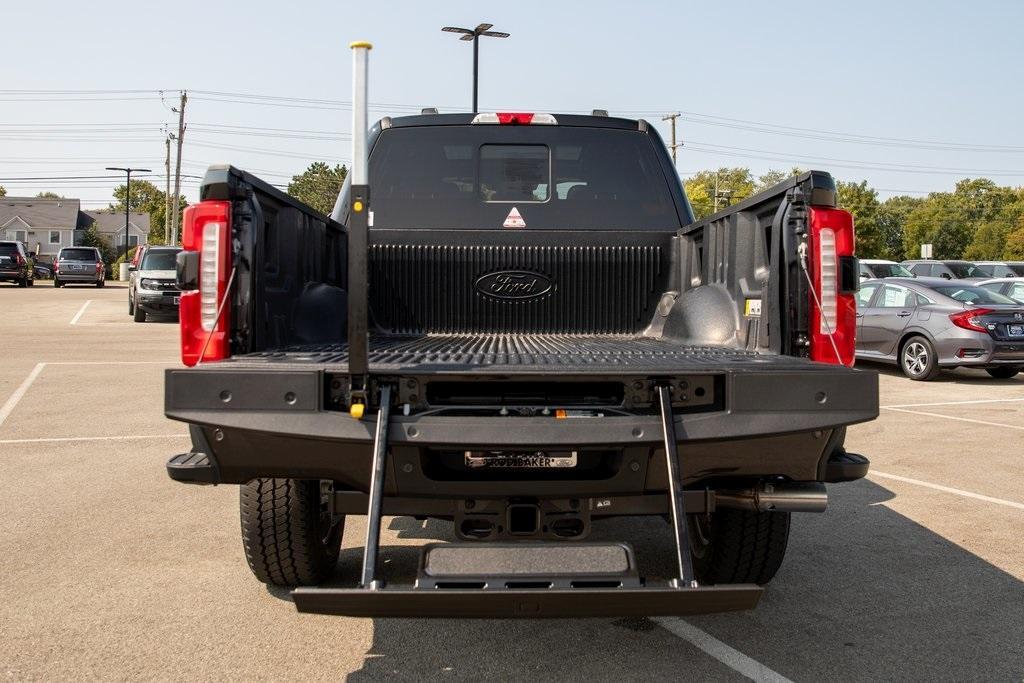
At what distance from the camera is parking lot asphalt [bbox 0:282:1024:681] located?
3615mm

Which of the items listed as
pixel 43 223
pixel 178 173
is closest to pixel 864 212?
pixel 178 173

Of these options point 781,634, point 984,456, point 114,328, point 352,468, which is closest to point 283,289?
point 352,468

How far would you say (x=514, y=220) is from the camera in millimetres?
5754

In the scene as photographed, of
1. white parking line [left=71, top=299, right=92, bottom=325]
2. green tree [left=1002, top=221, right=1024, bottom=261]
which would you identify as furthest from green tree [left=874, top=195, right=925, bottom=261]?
white parking line [left=71, top=299, right=92, bottom=325]

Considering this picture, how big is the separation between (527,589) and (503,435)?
56 centimetres

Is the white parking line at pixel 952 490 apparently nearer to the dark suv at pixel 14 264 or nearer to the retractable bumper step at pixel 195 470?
the retractable bumper step at pixel 195 470

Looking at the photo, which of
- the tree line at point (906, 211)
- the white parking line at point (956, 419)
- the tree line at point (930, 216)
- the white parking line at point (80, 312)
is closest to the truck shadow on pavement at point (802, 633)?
the white parking line at point (956, 419)

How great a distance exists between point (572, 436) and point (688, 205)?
2.84 meters

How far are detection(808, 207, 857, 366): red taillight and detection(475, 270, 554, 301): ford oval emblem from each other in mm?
2142

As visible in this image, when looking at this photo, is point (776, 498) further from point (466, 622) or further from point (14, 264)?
point (14, 264)

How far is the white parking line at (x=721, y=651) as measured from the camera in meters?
3.53

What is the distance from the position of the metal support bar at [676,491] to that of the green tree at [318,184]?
8294 centimetres

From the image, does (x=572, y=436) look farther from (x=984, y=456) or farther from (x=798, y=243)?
(x=984, y=456)

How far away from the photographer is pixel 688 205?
18.7ft
